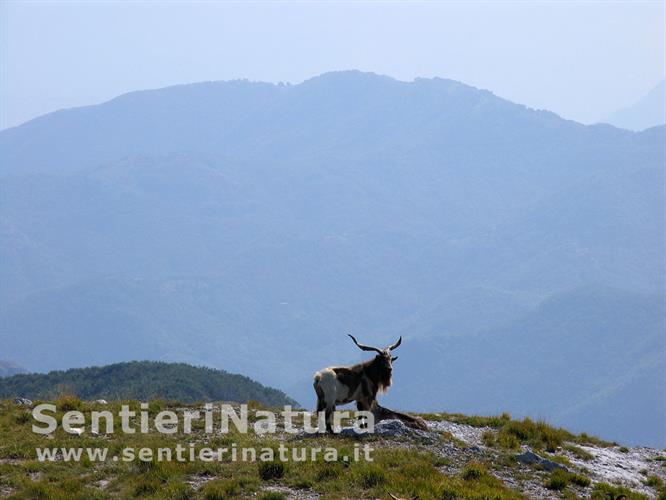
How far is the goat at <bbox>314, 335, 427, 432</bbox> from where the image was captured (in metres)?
23.0

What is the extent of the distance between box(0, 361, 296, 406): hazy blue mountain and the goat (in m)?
73.6

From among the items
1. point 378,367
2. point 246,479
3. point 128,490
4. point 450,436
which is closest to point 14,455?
point 128,490

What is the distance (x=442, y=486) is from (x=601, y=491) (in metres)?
4.62

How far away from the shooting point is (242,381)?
433 feet

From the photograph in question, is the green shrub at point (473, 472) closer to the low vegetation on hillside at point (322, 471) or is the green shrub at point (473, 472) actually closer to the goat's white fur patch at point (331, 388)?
the low vegetation on hillside at point (322, 471)

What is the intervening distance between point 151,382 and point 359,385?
87426 millimetres

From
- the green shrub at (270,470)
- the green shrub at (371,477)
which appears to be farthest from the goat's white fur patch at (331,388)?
the green shrub at (371,477)

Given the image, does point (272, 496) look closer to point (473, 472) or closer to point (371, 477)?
point (371, 477)

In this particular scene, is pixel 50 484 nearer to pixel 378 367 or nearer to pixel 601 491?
pixel 378 367

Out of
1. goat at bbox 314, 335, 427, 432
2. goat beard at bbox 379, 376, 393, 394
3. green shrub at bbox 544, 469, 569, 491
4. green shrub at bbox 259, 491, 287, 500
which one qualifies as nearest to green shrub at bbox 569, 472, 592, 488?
green shrub at bbox 544, 469, 569, 491

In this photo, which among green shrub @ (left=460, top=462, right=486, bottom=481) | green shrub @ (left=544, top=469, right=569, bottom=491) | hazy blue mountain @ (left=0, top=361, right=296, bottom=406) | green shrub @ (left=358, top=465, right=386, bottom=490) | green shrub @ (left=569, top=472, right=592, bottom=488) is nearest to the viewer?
green shrub @ (left=358, top=465, right=386, bottom=490)

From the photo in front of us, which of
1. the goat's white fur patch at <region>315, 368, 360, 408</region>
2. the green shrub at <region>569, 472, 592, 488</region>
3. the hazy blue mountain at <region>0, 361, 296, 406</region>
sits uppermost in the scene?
the goat's white fur patch at <region>315, 368, 360, 408</region>

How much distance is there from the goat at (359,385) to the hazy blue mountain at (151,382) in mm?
73639

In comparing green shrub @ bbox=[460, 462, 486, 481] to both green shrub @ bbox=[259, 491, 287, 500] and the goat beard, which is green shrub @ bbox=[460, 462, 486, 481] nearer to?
green shrub @ bbox=[259, 491, 287, 500]
